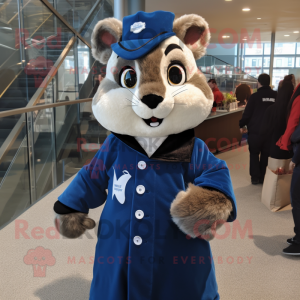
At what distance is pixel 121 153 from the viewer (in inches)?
56.4

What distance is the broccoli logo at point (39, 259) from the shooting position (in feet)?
7.47

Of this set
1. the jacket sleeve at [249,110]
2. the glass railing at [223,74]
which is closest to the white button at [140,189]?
the jacket sleeve at [249,110]

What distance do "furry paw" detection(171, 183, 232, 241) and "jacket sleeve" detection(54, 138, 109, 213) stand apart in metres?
0.41

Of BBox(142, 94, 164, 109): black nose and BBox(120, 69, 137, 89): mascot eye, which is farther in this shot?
BBox(120, 69, 137, 89): mascot eye

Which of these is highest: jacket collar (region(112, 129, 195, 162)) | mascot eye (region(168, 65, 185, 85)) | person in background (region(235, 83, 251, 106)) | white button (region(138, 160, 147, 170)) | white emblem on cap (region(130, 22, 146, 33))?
white emblem on cap (region(130, 22, 146, 33))

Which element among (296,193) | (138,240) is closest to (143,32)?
(138,240)

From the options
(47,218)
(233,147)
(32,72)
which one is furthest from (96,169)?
(233,147)

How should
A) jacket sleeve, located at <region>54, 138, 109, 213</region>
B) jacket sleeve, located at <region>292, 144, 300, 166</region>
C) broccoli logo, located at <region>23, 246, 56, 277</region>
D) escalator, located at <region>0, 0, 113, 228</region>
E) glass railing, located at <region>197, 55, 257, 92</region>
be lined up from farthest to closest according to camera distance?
glass railing, located at <region>197, 55, 257, 92</region> < escalator, located at <region>0, 0, 113, 228</region> < jacket sleeve, located at <region>292, 144, 300, 166</region> < broccoli logo, located at <region>23, 246, 56, 277</region> < jacket sleeve, located at <region>54, 138, 109, 213</region>

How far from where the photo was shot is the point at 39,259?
2.41 meters

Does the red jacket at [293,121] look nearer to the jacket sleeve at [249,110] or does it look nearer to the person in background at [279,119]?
the person in background at [279,119]

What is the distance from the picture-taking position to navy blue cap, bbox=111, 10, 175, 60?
51.4 inches

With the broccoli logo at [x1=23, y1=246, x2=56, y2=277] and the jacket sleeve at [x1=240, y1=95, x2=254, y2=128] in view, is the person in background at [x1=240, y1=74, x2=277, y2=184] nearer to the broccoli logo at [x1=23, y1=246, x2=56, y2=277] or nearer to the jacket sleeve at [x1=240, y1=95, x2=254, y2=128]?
the jacket sleeve at [x1=240, y1=95, x2=254, y2=128]

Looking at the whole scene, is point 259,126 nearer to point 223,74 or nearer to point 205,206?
point 205,206

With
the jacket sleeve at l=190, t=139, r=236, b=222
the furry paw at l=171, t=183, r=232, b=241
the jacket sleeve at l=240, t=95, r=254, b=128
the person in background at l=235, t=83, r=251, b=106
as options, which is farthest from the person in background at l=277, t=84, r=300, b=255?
the person in background at l=235, t=83, r=251, b=106
